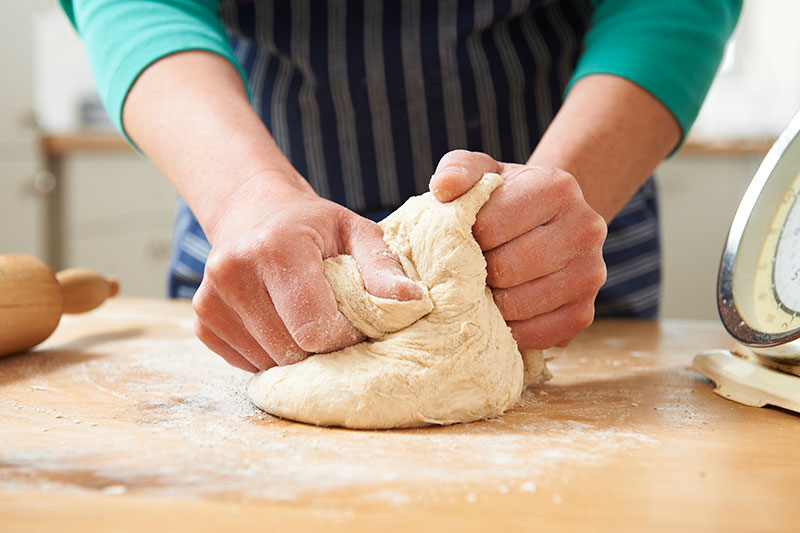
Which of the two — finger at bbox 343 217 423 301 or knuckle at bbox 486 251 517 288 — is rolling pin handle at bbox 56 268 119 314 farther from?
knuckle at bbox 486 251 517 288

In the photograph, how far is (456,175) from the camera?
856 mm

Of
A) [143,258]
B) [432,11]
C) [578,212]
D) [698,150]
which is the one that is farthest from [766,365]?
[143,258]

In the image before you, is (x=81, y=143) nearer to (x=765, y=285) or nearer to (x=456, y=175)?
(x=456, y=175)

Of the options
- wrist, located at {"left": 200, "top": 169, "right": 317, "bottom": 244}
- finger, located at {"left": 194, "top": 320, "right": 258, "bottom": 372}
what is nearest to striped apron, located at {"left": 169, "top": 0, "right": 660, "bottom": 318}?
wrist, located at {"left": 200, "top": 169, "right": 317, "bottom": 244}

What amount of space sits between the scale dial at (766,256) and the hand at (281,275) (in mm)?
440

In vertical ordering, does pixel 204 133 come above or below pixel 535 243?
above

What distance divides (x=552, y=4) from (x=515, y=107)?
0.68ft

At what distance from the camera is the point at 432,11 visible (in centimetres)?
138

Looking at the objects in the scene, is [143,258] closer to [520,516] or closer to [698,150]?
[698,150]

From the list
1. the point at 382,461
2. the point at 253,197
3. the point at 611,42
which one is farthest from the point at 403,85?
the point at 382,461

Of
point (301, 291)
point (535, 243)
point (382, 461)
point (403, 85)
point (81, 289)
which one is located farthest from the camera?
point (403, 85)

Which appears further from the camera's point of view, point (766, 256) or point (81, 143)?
point (81, 143)

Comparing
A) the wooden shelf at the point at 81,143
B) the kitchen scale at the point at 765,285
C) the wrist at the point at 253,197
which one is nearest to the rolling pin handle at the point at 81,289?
the wrist at the point at 253,197

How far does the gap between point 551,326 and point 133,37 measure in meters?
0.82
